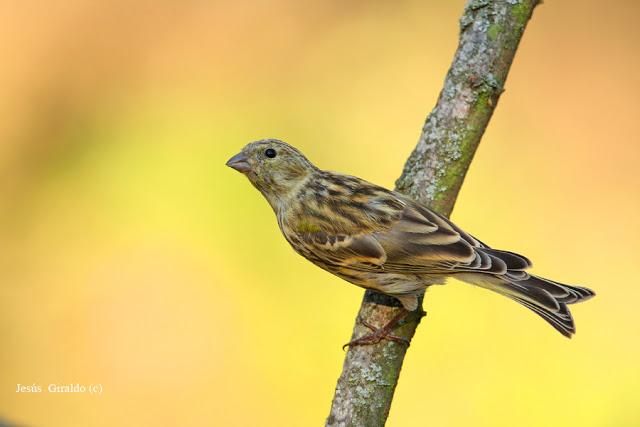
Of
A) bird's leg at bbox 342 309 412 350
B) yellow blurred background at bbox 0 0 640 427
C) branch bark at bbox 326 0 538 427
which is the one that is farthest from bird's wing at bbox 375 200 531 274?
yellow blurred background at bbox 0 0 640 427

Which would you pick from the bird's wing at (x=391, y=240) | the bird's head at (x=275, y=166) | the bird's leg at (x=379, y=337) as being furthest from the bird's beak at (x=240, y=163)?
the bird's leg at (x=379, y=337)

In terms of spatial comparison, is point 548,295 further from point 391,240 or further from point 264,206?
point 264,206

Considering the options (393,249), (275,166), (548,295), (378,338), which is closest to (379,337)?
(378,338)

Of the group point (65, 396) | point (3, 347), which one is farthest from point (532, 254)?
point (3, 347)

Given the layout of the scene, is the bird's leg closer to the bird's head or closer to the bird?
the bird

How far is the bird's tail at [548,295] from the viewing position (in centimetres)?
426

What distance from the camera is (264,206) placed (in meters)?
Answer: 7.71

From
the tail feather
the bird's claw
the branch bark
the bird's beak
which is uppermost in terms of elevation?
the branch bark

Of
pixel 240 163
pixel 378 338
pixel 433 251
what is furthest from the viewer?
pixel 240 163

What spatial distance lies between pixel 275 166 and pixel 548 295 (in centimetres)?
161

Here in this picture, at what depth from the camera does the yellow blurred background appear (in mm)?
6680

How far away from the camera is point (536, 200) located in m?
→ 7.78

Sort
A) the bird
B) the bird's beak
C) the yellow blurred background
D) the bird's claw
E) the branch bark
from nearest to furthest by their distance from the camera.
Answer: the bird's claw → the bird → the branch bark → the bird's beak → the yellow blurred background

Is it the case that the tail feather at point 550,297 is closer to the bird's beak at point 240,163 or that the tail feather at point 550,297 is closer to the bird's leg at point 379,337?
the bird's leg at point 379,337
